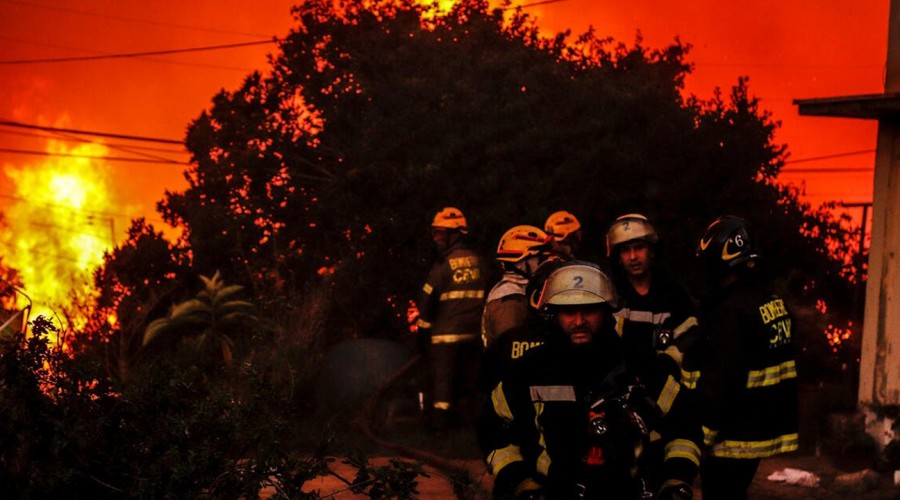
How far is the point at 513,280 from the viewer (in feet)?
30.9

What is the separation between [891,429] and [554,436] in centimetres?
741

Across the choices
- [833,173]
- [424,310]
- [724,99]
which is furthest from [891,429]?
[833,173]

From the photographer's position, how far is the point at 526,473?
454 centimetres

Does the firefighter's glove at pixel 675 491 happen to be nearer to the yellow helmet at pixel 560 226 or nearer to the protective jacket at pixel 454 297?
the yellow helmet at pixel 560 226

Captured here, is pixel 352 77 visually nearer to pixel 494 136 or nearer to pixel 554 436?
pixel 494 136

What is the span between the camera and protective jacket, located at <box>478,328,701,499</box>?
4.34 meters

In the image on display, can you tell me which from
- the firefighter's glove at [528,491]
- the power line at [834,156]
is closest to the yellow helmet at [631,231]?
the firefighter's glove at [528,491]

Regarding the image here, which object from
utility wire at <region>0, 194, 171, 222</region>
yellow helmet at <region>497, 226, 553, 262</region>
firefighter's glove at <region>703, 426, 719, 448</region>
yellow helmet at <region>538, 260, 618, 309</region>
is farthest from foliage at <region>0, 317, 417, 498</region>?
utility wire at <region>0, 194, 171, 222</region>

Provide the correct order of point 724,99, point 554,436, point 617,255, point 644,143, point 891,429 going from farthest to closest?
point 724,99, point 644,143, point 891,429, point 617,255, point 554,436

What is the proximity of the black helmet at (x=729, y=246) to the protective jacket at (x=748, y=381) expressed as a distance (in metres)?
0.15

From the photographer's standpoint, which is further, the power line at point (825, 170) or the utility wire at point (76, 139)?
the utility wire at point (76, 139)

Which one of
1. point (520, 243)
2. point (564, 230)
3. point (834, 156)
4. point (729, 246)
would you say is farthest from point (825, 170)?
point (729, 246)

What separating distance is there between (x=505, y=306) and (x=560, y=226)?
1.61 metres

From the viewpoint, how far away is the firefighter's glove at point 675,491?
14.2ft
